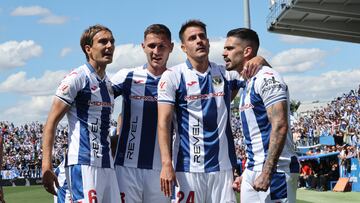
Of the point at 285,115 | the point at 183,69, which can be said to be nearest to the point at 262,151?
the point at 285,115

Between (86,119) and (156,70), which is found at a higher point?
(156,70)

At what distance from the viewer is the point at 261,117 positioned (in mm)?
5449

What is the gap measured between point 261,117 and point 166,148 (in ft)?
2.92

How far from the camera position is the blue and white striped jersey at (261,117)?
17.3 ft

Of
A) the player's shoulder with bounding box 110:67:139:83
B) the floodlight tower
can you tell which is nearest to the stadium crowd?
the floodlight tower

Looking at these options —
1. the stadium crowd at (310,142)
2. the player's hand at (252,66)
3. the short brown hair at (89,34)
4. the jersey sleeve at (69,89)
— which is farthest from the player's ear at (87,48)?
the stadium crowd at (310,142)

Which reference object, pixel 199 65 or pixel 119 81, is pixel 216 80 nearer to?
pixel 199 65

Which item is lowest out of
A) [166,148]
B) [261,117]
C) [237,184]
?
[237,184]

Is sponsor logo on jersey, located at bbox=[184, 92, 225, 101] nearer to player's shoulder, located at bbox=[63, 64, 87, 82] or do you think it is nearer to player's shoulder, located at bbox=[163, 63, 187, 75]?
player's shoulder, located at bbox=[163, 63, 187, 75]

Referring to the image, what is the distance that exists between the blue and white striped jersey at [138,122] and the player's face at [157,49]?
6.1 inches

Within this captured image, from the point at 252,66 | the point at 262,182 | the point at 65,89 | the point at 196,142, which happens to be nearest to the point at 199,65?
the point at 252,66

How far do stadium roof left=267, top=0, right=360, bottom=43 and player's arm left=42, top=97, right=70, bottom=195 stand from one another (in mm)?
25141

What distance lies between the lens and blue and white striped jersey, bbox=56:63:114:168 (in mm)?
5568

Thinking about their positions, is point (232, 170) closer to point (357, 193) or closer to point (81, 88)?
point (81, 88)
